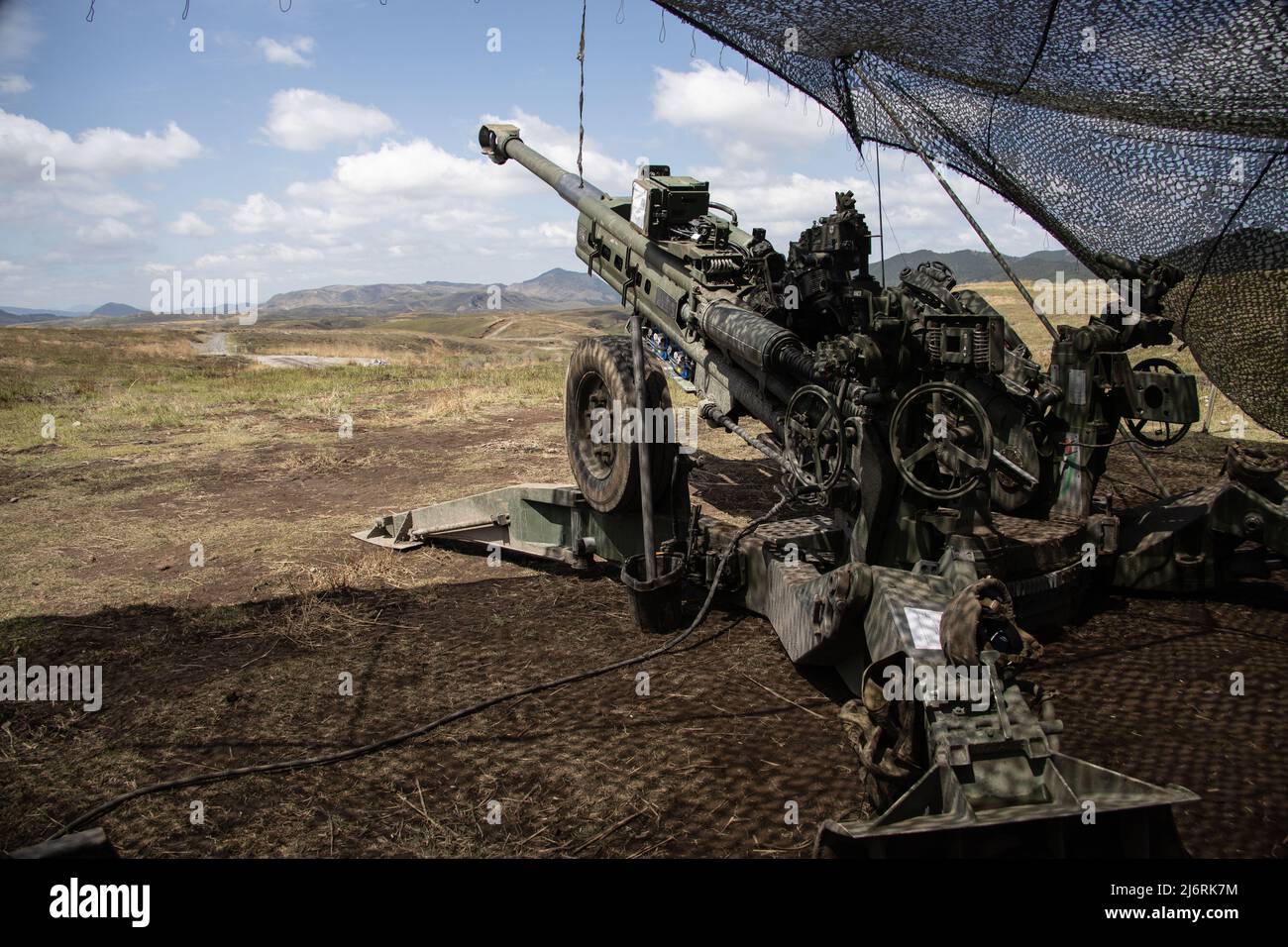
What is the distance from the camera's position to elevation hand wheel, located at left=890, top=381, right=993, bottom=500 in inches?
162

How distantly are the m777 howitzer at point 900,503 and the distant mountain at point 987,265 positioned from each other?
35.5 inches

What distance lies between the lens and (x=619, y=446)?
6027mm

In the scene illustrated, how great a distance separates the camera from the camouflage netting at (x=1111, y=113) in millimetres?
4980

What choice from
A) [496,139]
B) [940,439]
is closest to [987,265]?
[496,139]

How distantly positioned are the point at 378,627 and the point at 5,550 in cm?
441

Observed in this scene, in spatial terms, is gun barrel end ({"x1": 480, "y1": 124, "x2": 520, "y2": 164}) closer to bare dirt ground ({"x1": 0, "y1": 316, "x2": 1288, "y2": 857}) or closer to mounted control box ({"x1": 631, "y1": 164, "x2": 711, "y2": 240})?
mounted control box ({"x1": 631, "y1": 164, "x2": 711, "y2": 240})

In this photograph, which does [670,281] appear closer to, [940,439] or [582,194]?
[582,194]

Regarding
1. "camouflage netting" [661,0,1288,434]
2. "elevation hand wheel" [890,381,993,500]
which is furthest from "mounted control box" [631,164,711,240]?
"elevation hand wheel" [890,381,993,500]

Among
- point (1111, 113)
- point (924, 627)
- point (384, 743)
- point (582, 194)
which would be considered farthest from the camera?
point (582, 194)

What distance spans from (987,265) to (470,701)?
136 m

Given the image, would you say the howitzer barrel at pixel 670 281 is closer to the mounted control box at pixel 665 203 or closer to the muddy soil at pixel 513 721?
the mounted control box at pixel 665 203

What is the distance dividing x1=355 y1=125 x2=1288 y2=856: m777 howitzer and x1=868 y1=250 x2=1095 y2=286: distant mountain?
2.96ft

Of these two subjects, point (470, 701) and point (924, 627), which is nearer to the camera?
point (924, 627)

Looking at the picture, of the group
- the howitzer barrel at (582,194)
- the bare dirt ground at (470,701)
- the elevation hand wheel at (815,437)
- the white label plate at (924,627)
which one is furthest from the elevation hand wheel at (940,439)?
the howitzer barrel at (582,194)
